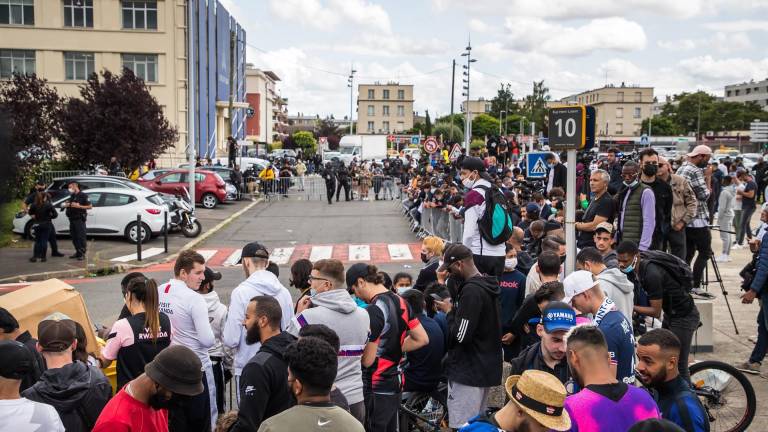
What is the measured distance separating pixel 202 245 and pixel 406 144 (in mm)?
62194

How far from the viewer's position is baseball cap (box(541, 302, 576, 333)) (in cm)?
522

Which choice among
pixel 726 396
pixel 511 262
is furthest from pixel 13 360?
pixel 726 396

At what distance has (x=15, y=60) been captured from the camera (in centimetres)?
4750

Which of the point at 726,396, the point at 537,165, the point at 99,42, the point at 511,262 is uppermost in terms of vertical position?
the point at 99,42

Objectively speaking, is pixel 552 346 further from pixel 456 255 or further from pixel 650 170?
pixel 650 170

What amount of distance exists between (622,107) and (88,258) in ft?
428

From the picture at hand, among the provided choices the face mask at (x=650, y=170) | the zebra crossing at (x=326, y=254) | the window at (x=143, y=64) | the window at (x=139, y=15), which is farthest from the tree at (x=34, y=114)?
the face mask at (x=650, y=170)

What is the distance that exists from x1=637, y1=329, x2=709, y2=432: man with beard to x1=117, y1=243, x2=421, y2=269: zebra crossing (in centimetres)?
1345

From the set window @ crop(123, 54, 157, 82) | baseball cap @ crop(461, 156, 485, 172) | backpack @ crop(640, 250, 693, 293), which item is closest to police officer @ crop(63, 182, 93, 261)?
baseball cap @ crop(461, 156, 485, 172)

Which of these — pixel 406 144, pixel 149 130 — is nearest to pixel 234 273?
pixel 149 130

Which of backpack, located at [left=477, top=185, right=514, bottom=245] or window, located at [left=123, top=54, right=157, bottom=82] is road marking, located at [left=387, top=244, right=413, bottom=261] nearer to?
backpack, located at [left=477, top=185, right=514, bottom=245]

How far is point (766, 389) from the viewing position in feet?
26.0

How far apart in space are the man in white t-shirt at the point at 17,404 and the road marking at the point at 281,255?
1386 cm

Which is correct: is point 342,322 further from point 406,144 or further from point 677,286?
point 406,144
